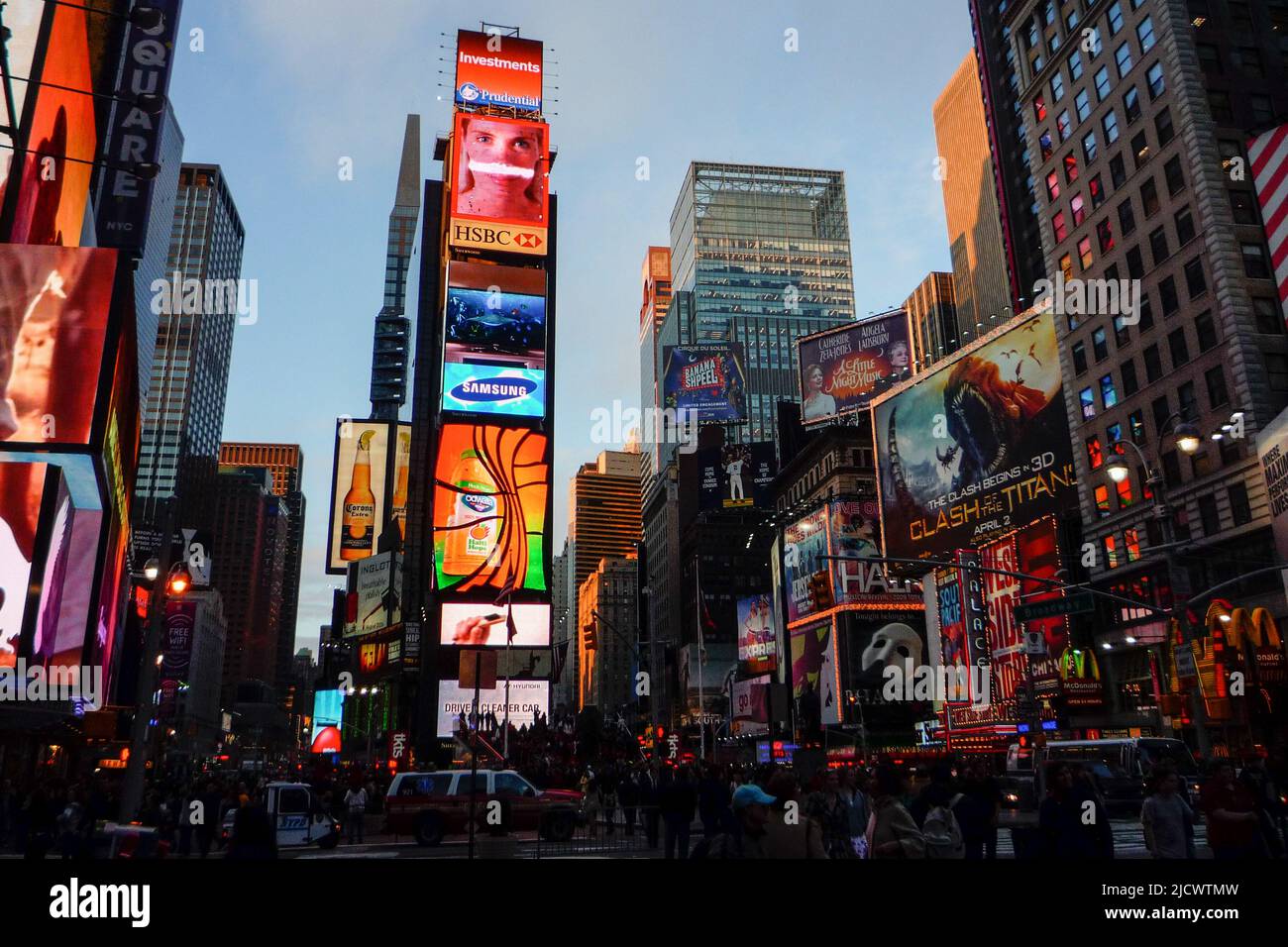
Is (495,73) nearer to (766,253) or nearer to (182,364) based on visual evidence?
(766,253)

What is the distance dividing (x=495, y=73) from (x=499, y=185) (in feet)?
44.8

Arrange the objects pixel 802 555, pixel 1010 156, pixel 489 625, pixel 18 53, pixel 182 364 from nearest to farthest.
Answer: pixel 18 53 < pixel 489 625 < pixel 1010 156 < pixel 802 555 < pixel 182 364

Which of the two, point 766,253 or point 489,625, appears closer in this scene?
point 489,625

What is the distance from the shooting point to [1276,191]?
115ft

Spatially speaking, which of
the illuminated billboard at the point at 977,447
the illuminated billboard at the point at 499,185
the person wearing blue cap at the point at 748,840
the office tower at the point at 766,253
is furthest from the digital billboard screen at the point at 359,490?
the person wearing blue cap at the point at 748,840

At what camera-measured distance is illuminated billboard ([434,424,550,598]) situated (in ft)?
252

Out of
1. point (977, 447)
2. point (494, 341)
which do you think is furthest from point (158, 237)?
point (977, 447)

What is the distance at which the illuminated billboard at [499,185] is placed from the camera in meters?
84.6

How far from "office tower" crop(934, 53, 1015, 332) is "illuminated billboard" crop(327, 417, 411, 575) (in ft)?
260

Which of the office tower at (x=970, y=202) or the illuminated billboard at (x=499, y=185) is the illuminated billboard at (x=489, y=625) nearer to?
the illuminated billboard at (x=499, y=185)

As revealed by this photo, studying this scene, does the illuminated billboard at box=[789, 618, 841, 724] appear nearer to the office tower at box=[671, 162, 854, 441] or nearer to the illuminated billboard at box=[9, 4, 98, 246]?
the illuminated billboard at box=[9, 4, 98, 246]

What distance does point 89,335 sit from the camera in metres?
31.9
